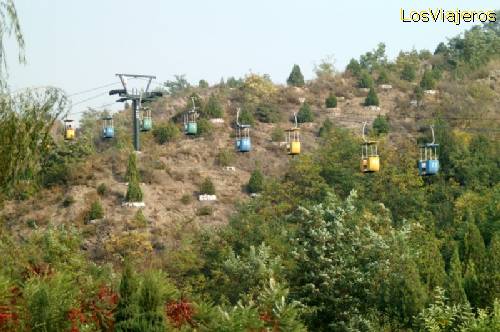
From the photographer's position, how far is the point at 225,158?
58.5m

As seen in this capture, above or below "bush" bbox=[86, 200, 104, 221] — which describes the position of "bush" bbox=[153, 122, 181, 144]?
above

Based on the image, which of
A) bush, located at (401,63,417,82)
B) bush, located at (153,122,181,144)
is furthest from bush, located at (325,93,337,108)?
bush, located at (153,122,181,144)

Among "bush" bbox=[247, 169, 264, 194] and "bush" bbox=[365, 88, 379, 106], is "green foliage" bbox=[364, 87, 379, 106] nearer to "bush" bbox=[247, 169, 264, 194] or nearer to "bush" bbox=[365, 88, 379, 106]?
"bush" bbox=[365, 88, 379, 106]

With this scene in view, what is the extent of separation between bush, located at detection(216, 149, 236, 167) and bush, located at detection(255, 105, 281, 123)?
21.3 ft

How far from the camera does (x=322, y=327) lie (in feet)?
105

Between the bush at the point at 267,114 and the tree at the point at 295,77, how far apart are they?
7.72m

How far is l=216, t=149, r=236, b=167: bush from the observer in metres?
58.5

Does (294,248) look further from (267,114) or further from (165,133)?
(267,114)

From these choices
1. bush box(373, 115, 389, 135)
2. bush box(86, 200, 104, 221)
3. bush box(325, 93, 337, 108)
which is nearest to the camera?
bush box(86, 200, 104, 221)

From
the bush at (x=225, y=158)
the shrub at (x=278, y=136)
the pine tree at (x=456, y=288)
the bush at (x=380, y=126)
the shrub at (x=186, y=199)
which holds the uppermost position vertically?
the bush at (x=380, y=126)

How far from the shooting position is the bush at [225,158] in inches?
2302

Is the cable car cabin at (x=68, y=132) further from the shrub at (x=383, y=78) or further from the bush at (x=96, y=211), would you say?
the shrub at (x=383, y=78)

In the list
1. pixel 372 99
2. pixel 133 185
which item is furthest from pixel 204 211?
pixel 372 99

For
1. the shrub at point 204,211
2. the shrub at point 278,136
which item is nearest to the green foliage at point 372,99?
the shrub at point 278,136
